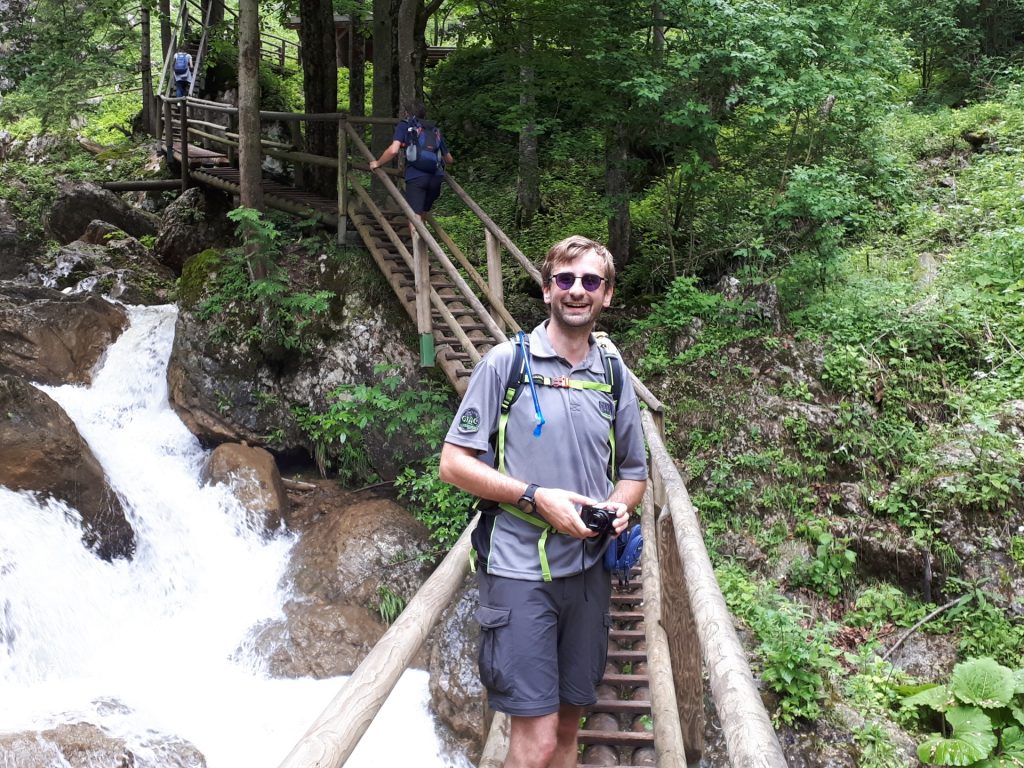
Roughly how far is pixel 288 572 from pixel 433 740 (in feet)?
8.89

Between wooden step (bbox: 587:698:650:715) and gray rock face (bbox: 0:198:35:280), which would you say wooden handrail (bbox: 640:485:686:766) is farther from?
gray rock face (bbox: 0:198:35:280)

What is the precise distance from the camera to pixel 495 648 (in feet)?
8.30

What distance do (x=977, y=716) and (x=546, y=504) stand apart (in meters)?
4.85

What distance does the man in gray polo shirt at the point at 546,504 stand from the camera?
2496 millimetres

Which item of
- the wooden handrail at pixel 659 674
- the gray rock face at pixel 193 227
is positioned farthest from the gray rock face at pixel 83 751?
the gray rock face at pixel 193 227

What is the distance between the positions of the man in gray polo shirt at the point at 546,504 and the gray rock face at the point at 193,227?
13.1m

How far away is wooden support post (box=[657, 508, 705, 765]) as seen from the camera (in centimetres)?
418

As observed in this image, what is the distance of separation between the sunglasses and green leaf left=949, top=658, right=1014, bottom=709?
192 inches

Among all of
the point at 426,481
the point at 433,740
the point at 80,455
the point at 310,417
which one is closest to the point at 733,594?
the point at 433,740

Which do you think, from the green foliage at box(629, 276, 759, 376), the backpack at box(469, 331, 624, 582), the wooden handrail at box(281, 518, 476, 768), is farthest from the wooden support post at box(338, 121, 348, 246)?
the backpack at box(469, 331, 624, 582)

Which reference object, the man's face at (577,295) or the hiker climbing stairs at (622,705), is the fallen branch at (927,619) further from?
the man's face at (577,295)

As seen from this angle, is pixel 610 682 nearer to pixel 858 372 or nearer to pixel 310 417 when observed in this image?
pixel 858 372

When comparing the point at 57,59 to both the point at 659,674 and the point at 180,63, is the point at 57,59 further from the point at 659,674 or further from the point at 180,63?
the point at 659,674

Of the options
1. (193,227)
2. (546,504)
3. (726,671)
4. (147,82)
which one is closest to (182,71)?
(147,82)
